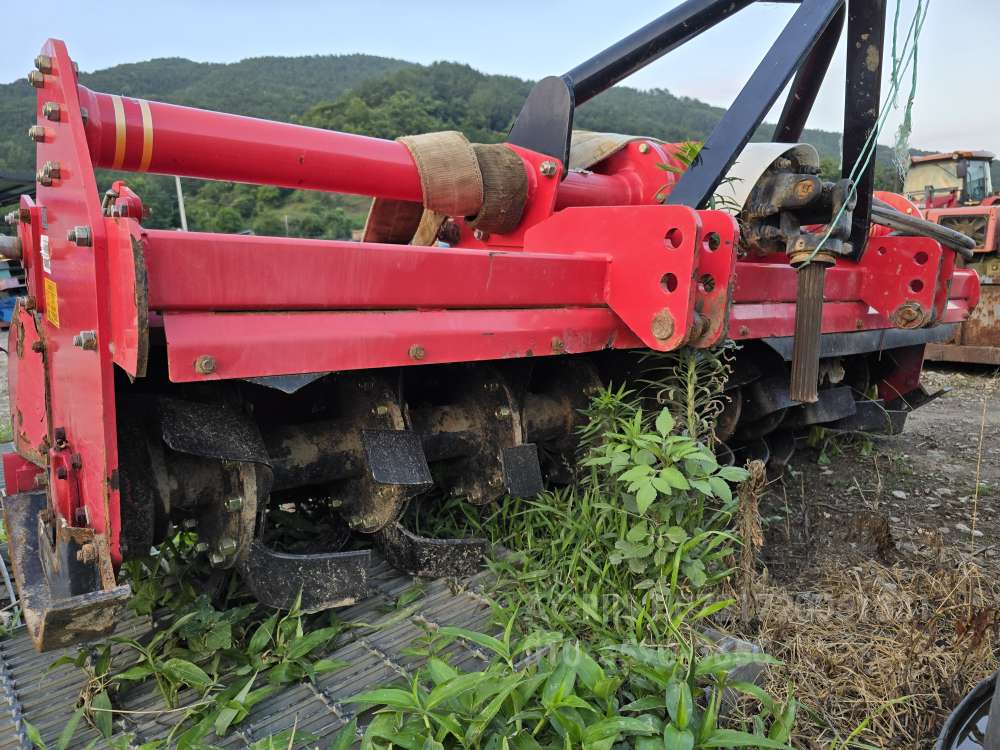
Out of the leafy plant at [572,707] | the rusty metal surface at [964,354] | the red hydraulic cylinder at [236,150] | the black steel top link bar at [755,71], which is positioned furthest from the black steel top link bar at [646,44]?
the rusty metal surface at [964,354]

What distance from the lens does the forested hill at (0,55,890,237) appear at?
33.3m

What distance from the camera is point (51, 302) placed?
1574mm

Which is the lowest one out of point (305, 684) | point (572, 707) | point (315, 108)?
point (305, 684)

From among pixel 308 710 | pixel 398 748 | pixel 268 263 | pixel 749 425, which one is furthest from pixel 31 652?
pixel 749 425

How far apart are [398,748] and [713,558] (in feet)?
2.92

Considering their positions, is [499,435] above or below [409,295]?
below

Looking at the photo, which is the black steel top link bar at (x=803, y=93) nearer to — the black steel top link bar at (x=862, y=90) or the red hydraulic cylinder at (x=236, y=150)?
the black steel top link bar at (x=862, y=90)

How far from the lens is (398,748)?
1293 mm

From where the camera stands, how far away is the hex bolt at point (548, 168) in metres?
2.29

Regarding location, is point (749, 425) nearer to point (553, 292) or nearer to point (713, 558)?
point (713, 558)

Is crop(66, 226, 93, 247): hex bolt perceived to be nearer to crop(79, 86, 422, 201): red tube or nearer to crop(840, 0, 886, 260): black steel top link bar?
crop(79, 86, 422, 201): red tube

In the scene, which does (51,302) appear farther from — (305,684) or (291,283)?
(305,684)

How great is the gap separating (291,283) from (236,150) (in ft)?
2.43

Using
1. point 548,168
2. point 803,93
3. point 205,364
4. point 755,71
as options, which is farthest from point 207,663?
point 803,93
